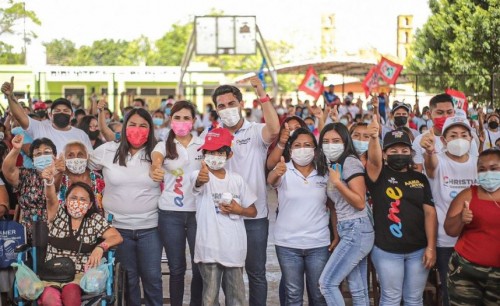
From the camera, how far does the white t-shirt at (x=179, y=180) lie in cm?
670

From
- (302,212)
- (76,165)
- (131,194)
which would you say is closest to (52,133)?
(76,165)

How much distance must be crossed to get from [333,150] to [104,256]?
1.97 m

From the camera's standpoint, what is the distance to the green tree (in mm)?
21703

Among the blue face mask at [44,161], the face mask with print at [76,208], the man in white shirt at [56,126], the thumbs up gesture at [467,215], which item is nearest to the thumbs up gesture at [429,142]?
the thumbs up gesture at [467,215]

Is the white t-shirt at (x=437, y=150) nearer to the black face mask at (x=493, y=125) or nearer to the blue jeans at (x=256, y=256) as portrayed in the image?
the blue jeans at (x=256, y=256)

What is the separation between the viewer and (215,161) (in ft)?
21.2

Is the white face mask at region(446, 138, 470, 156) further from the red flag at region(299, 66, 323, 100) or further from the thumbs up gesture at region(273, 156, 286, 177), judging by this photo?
the red flag at region(299, 66, 323, 100)

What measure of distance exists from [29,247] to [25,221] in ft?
2.07

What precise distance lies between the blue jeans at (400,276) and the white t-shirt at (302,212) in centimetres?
47

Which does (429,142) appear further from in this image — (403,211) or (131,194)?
(131,194)

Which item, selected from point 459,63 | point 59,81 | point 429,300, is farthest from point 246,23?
point 429,300

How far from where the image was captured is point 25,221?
7.01 metres

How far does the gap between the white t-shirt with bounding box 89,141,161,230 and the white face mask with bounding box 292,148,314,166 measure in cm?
115

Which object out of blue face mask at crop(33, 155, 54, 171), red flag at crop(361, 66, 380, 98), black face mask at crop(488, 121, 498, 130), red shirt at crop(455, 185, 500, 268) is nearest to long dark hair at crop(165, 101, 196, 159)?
blue face mask at crop(33, 155, 54, 171)
